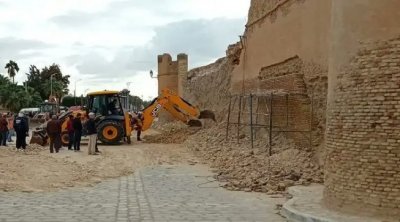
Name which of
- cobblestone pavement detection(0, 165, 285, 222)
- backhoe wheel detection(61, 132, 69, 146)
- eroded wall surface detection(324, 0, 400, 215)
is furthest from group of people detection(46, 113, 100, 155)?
eroded wall surface detection(324, 0, 400, 215)

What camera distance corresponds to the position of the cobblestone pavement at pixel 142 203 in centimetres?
1059

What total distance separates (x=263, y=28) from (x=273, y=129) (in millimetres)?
5304

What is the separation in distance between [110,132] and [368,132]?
1873 centimetres

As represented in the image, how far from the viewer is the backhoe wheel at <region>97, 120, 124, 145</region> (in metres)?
27.2

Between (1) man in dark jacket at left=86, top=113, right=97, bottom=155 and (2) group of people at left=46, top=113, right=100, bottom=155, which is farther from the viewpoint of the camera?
(2) group of people at left=46, top=113, right=100, bottom=155

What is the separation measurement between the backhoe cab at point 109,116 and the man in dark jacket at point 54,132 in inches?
138

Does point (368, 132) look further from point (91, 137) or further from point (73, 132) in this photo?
point (73, 132)

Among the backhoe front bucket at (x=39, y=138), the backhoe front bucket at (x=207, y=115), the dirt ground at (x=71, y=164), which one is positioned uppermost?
the backhoe front bucket at (x=207, y=115)

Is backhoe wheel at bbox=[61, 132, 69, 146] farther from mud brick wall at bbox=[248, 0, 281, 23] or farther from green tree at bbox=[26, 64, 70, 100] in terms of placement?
green tree at bbox=[26, 64, 70, 100]

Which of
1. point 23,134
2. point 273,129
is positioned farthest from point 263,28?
point 23,134

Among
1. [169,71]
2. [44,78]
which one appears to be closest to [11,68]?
[44,78]

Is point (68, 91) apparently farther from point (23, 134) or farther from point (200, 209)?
point (200, 209)

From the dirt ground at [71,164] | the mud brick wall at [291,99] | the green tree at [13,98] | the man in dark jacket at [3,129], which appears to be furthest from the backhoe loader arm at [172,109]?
the green tree at [13,98]

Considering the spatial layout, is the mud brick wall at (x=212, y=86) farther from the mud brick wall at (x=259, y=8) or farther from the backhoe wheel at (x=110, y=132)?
the backhoe wheel at (x=110, y=132)
